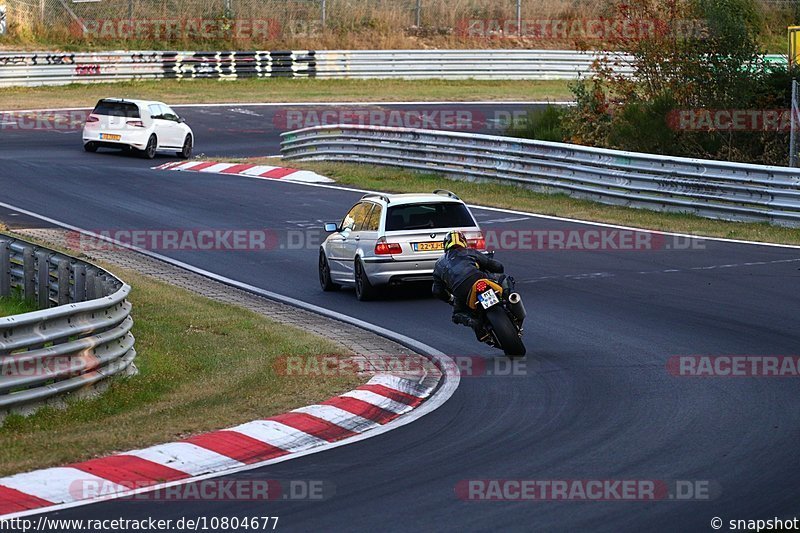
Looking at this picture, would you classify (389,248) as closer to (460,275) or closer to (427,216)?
(427,216)

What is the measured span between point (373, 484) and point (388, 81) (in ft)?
143

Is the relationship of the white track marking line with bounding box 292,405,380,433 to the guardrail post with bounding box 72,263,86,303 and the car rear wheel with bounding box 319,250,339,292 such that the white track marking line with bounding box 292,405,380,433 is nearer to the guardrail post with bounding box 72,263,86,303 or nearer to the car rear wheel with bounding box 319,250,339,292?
the guardrail post with bounding box 72,263,86,303

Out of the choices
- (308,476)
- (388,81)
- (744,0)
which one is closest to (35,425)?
(308,476)

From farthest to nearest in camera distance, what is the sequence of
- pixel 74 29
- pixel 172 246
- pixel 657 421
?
pixel 74 29, pixel 172 246, pixel 657 421

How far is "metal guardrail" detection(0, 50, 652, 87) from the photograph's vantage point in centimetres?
4550

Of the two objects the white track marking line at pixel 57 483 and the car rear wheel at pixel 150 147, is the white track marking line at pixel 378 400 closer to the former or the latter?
the white track marking line at pixel 57 483

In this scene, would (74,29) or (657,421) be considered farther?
(74,29)

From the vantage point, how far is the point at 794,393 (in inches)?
414

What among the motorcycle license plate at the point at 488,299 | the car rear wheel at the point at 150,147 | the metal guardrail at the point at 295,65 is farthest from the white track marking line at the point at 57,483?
the metal guardrail at the point at 295,65

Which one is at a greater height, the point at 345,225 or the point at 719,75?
the point at 719,75

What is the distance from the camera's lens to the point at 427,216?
656 inches

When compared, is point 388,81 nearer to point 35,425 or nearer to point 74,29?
point 74,29

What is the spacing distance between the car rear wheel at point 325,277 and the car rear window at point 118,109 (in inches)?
654

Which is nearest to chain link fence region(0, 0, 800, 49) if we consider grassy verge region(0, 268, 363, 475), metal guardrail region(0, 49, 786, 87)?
metal guardrail region(0, 49, 786, 87)
